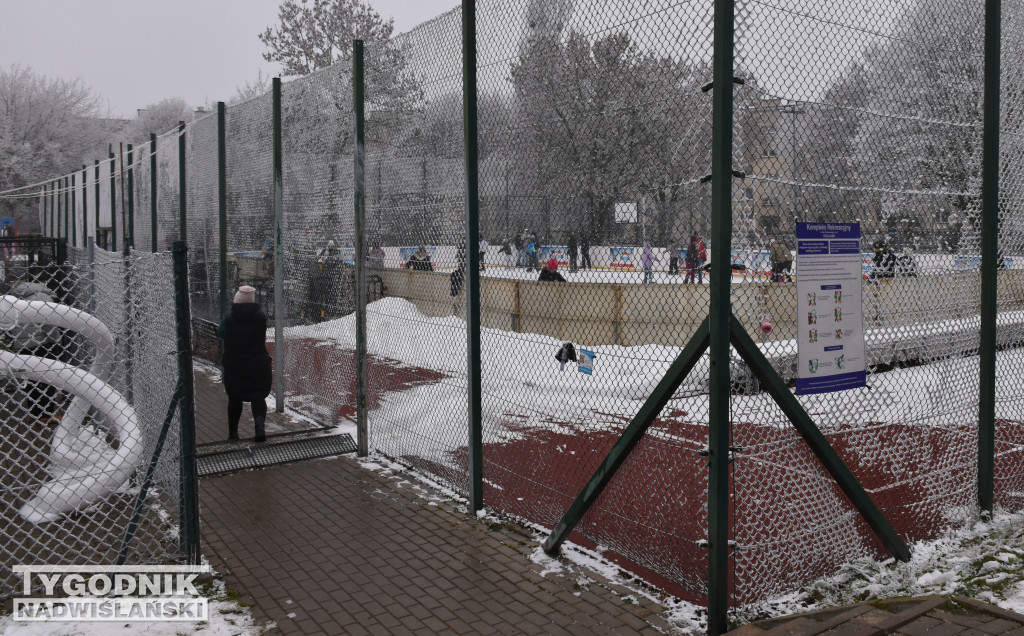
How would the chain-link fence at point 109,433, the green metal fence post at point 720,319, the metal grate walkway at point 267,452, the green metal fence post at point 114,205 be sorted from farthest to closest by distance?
the green metal fence post at point 114,205, the metal grate walkway at point 267,452, the chain-link fence at point 109,433, the green metal fence post at point 720,319

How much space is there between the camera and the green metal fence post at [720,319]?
3830mm

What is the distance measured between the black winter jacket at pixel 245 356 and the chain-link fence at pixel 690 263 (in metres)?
1.23

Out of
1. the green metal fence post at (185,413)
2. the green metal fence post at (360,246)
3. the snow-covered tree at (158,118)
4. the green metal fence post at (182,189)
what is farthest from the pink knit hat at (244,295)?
the snow-covered tree at (158,118)

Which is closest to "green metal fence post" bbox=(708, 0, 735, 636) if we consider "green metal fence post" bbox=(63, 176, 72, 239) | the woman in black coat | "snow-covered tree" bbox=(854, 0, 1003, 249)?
"snow-covered tree" bbox=(854, 0, 1003, 249)

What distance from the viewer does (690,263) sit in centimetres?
409

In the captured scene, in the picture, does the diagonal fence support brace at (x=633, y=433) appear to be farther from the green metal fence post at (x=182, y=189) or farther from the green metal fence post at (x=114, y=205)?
the green metal fence post at (x=114, y=205)

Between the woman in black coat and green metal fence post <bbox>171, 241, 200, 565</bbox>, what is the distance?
2.77m

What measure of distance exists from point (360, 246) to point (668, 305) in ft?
13.1

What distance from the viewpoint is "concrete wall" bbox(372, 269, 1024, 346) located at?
413cm

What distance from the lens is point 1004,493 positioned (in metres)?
→ 5.75

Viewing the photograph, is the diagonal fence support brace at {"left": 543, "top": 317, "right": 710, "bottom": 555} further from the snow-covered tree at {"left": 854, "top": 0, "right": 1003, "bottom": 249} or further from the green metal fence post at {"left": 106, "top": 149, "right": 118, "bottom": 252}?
the green metal fence post at {"left": 106, "top": 149, "right": 118, "bottom": 252}

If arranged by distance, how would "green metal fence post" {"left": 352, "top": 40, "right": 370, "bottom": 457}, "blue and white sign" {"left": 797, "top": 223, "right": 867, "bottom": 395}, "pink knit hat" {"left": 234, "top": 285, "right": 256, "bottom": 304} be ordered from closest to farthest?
"blue and white sign" {"left": 797, "top": 223, "right": 867, "bottom": 395}, "green metal fence post" {"left": 352, "top": 40, "right": 370, "bottom": 457}, "pink knit hat" {"left": 234, "top": 285, "right": 256, "bottom": 304}

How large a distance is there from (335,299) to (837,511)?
16.6 ft

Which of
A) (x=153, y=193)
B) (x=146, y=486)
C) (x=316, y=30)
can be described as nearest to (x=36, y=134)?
(x=316, y=30)
